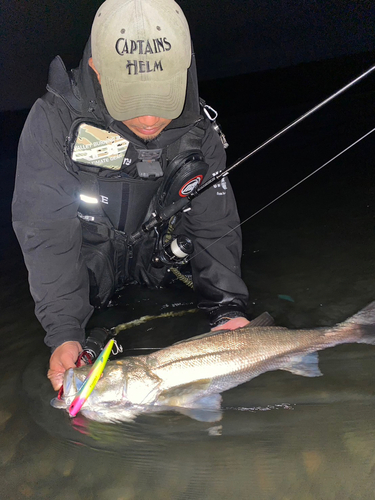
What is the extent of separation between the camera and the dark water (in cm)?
221

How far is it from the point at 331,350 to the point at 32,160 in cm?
263

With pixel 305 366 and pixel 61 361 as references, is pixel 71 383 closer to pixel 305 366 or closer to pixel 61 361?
pixel 61 361

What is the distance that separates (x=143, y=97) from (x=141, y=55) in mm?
250

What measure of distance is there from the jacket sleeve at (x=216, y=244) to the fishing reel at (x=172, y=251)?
0.41ft

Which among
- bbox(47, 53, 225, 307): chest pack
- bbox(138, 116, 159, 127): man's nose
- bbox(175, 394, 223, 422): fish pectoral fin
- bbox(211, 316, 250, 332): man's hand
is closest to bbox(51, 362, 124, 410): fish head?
bbox(175, 394, 223, 422): fish pectoral fin

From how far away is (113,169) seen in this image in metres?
3.44

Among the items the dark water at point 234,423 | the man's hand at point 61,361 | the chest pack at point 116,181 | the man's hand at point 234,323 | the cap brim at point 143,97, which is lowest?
the dark water at point 234,423

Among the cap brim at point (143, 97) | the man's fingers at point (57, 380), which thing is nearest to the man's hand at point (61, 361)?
the man's fingers at point (57, 380)

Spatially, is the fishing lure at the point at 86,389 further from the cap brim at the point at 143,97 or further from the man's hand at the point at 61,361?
the cap brim at the point at 143,97

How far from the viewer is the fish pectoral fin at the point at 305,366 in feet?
9.48

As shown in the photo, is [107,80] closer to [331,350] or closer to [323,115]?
[331,350]

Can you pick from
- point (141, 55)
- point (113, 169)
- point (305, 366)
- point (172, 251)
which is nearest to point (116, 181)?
point (113, 169)

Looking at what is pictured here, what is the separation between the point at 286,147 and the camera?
1148 centimetres

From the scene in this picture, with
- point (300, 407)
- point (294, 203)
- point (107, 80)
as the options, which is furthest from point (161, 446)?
point (294, 203)
